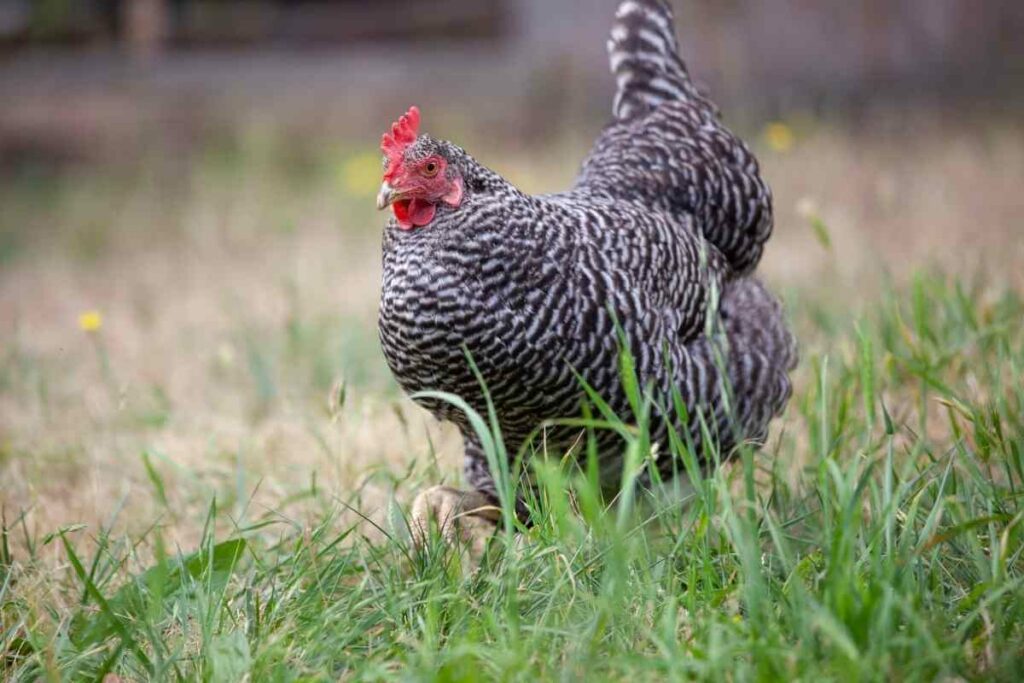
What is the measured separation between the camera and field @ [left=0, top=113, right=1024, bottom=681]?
2.24 meters

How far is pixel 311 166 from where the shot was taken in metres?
9.04

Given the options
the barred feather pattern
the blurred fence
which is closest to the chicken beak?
the barred feather pattern

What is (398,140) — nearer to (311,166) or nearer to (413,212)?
(413,212)

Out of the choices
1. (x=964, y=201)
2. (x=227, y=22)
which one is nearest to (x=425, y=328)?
(x=964, y=201)

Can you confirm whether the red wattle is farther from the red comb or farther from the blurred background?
the blurred background

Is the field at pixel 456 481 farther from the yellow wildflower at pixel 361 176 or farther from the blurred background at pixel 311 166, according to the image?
the yellow wildflower at pixel 361 176

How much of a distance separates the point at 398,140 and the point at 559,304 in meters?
0.60

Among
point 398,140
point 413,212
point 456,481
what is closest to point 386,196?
Result: point 413,212

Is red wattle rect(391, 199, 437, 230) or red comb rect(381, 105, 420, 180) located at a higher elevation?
red comb rect(381, 105, 420, 180)

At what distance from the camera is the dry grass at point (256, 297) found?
12.3ft

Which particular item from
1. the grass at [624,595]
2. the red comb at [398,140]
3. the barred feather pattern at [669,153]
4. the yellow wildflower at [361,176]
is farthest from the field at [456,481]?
the yellow wildflower at [361,176]

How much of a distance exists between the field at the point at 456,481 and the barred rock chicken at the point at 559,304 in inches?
6.7

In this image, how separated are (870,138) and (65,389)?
19.8 ft

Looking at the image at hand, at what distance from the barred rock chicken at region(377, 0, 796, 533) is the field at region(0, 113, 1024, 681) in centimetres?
17
